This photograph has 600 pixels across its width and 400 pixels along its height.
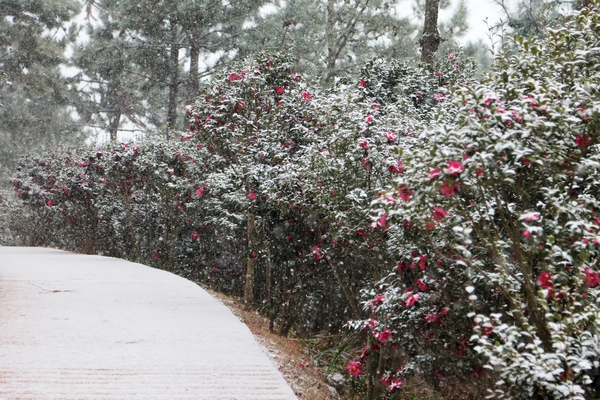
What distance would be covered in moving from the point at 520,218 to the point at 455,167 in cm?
32

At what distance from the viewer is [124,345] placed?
13.4 ft

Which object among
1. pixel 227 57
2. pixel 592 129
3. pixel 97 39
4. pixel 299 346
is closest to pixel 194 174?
pixel 299 346

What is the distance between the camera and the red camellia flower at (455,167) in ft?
8.07

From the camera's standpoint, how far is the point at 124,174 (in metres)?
9.43

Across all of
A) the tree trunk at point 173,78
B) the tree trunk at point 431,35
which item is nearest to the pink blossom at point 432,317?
the tree trunk at point 431,35

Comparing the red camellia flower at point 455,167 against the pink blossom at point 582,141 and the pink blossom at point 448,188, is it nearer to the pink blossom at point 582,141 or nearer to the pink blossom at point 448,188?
the pink blossom at point 448,188

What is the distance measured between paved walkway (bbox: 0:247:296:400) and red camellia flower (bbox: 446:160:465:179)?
152cm

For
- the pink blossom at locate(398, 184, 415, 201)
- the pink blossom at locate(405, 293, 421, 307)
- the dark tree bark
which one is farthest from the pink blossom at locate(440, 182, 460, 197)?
the dark tree bark

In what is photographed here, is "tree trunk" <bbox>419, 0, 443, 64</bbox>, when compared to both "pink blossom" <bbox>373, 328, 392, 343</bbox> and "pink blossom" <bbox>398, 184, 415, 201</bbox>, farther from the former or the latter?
"pink blossom" <bbox>398, 184, 415, 201</bbox>

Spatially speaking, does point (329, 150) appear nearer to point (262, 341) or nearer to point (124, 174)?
point (262, 341)

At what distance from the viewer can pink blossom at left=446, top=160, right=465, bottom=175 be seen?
2461 mm

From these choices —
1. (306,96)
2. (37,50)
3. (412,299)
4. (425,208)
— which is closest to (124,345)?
(412,299)

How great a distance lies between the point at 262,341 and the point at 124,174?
5436mm

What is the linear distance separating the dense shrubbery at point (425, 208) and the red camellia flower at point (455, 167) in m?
0.01
